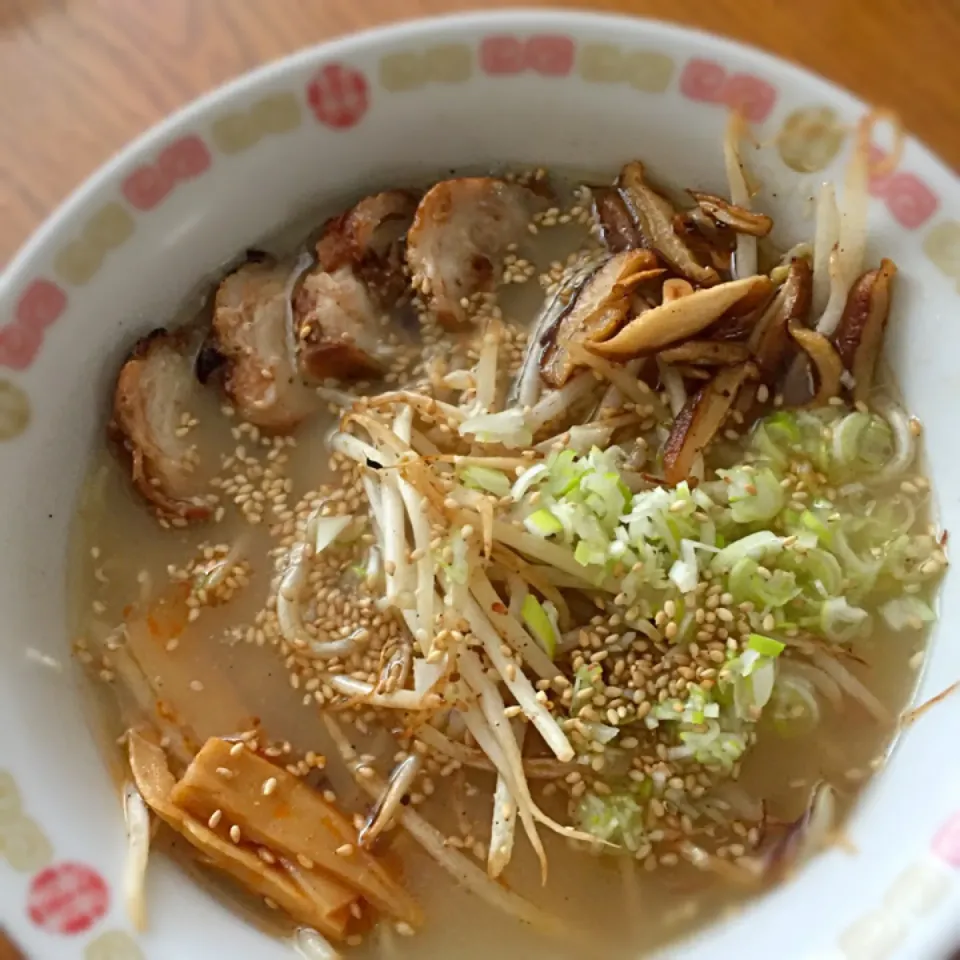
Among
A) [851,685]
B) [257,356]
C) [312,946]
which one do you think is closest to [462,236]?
[257,356]

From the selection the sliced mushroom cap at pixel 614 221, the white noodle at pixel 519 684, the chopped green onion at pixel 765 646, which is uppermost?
the sliced mushroom cap at pixel 614 221

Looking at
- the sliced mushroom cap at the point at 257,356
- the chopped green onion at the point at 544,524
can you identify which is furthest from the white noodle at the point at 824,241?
the sliced mushroom cap at the point at 257,356

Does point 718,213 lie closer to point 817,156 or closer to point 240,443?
point 817,156

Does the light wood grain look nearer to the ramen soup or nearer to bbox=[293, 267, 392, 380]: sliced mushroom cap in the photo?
the ramen soup

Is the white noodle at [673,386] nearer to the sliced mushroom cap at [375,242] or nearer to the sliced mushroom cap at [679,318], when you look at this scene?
the sliced mushroom cap at [679,318]

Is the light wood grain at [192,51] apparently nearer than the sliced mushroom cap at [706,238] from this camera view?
No

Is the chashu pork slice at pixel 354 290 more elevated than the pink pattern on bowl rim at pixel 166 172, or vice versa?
the pink pattern on bowl rim at pixel 166 172

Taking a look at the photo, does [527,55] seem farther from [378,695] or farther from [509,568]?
[378,695]
